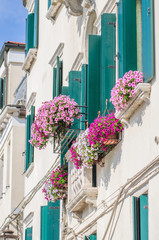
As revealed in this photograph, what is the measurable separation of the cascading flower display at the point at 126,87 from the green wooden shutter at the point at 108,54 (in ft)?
4.61

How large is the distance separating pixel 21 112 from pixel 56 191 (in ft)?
26.4

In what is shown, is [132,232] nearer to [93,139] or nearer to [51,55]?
[93,139]

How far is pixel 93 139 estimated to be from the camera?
11.2m

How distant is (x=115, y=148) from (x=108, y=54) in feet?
5.16

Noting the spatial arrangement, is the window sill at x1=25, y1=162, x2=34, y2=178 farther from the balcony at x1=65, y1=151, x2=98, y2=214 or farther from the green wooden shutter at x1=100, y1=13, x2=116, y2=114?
the green wooden shutter at x1=100, y1=13, x2=116, y2=114

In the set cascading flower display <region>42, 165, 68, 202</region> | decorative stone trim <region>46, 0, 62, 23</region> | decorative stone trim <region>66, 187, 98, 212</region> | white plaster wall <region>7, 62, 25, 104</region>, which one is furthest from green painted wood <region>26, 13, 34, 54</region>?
decorative stone trim <region>66, 187, 98, 212</region>

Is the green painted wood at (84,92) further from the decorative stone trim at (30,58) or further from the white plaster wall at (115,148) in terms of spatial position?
the decorative stone trim at (30,58)

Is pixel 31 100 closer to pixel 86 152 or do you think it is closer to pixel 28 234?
pixel 28 234

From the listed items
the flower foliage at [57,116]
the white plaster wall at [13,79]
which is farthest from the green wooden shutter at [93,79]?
the white plaster wall at [13,79]

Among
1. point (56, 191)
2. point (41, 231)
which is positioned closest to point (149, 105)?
point (56, 191)

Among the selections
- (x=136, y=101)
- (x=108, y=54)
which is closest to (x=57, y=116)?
(x=108, y=54)

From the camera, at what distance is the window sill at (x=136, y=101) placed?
32.0ft

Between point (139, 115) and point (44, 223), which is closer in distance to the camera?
point (139, 115)

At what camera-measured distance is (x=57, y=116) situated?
42.1 ft
